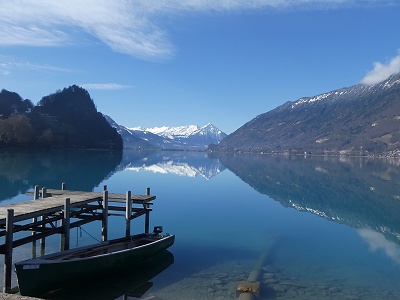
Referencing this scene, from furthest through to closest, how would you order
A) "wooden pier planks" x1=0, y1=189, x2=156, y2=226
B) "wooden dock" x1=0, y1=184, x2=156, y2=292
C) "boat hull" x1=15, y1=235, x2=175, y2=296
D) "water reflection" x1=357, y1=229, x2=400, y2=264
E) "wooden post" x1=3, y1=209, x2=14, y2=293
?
"water reflection" x1=357, y1=229, x2=400, y2=264 < "wooden pier planks" x1=0, y1=189, x2=156, y2=226 < "wooden dock" x1=0, y1=184, x2=156, y2=292 < "wooden post" x1=3, y1=209, x2=14, y2=293 < "boat hull" x1=15, y1=235, x2=175, y2=296

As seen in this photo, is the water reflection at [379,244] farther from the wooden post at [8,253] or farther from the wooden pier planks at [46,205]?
the wooden post at [8,253]

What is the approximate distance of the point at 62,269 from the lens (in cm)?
1582

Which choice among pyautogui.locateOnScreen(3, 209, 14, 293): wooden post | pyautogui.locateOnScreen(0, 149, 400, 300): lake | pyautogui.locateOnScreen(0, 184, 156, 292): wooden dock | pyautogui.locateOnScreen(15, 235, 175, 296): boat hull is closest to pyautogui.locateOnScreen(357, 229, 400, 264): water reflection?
pyautogui.locateOnScreen(0, 149, 400, 300): lake

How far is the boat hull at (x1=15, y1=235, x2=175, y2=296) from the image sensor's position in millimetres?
14984

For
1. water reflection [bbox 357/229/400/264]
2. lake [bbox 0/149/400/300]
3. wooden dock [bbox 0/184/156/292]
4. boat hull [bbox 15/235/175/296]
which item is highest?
wooden dock [bbox 0/184/156/292]

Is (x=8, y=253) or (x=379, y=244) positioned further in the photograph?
(x=379, y=244)

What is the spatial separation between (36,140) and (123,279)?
15180 centimetres

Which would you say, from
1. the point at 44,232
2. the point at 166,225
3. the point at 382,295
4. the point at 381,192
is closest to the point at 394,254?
the point at 382,295

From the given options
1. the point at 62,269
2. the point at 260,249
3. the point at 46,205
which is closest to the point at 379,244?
the point at 260,249

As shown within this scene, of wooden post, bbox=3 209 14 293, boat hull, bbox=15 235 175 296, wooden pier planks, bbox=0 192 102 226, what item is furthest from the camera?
wooden pier planks, bbox=0 192 102 226

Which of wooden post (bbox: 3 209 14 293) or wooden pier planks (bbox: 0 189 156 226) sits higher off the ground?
wooden pier planks (bbox: 0 189 156 226)

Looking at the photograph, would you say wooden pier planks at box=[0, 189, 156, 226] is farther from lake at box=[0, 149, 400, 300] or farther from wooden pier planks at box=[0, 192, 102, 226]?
lake at box=[0, 149, 400, 300]

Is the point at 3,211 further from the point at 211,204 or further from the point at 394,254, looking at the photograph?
the point at 211,204

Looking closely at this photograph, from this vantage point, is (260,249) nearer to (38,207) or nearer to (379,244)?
(379,244)
